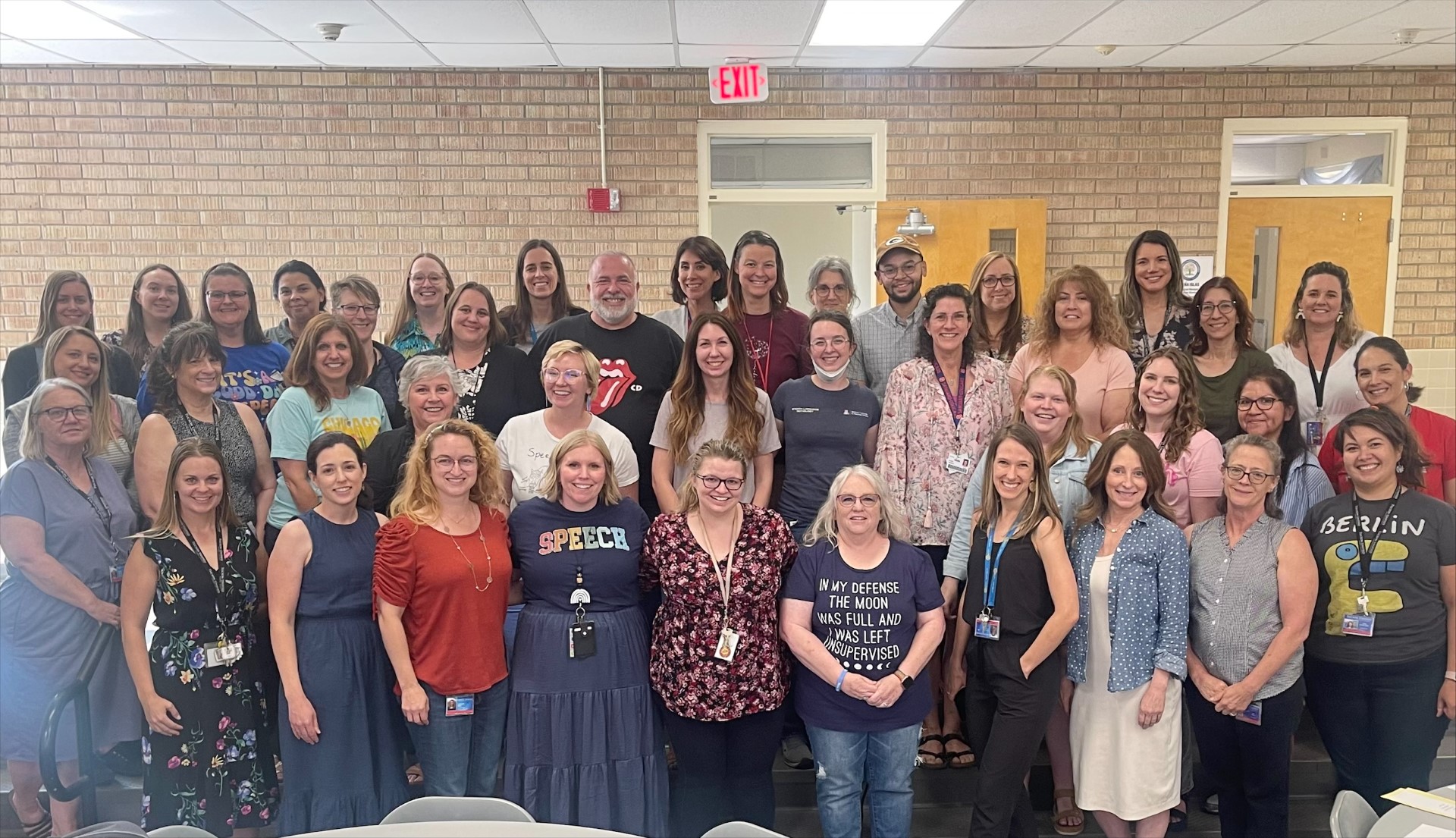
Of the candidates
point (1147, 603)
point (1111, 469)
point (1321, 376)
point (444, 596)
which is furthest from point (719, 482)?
point (1321, 376)

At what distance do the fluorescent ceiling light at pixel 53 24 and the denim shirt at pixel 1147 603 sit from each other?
5744mm

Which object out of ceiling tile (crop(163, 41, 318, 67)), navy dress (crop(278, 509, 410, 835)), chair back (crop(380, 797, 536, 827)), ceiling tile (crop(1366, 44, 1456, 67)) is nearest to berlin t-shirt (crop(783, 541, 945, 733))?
chair back (crop(380, 797, 536, 827))

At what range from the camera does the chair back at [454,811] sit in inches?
86.1

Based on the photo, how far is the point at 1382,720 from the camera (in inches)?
115

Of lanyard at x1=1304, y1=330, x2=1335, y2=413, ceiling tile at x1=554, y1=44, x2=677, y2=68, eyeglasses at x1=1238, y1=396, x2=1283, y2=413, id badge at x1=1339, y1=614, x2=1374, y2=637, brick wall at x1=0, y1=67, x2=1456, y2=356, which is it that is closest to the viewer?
id badge at x1=1339, y1=614, x2=1374, y2=637

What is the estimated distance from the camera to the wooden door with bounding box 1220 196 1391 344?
661cm

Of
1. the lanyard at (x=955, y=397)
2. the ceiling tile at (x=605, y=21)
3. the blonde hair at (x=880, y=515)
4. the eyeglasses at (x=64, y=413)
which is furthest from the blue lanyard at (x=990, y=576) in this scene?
the ceiling tile at (x=605, y=21)

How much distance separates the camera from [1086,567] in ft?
9.52

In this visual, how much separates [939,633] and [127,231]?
20.5 feet

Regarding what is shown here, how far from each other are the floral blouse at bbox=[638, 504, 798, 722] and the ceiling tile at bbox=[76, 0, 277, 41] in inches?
162

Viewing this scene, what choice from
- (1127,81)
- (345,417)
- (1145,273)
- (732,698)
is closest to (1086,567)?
(732,698)

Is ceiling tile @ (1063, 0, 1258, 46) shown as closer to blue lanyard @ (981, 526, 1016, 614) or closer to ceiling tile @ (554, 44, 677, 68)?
ceiling tile @ (554, 44, 677, 68)

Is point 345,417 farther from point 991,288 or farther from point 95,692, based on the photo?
point 991,288

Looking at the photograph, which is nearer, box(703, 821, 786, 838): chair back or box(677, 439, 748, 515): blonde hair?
box(703, 821, 786, 838): chair back
